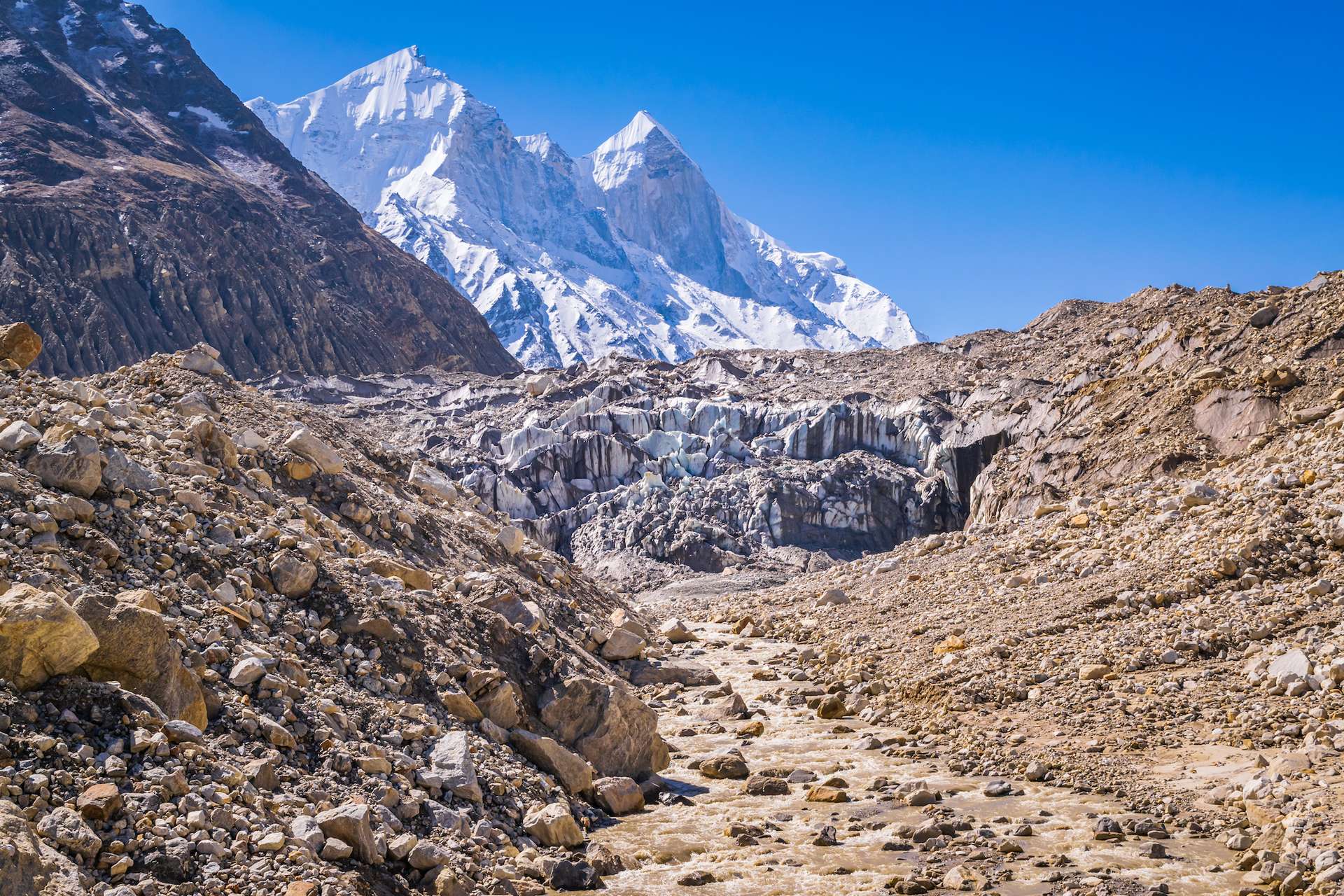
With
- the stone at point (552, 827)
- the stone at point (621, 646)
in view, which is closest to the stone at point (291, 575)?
the stone at point (552, 827)

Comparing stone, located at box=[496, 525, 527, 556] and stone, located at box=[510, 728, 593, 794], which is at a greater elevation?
stone, located at box=[496, 525, 527, 556]

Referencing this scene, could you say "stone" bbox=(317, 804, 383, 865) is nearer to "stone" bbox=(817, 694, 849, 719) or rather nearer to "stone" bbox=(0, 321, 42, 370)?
"stone" bbox=(0, 321, 42, 370)

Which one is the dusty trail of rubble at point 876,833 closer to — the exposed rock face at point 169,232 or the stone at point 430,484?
the stone at point 430,484

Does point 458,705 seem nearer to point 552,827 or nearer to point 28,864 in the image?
point 552,827

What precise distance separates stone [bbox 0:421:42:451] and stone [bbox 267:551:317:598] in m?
2.75

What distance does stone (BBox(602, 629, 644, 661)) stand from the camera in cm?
1912

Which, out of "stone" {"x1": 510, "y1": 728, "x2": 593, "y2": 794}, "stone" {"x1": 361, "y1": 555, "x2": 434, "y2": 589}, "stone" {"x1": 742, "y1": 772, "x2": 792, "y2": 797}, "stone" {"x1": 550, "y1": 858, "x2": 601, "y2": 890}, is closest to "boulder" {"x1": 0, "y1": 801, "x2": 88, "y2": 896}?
"stone" {"x1": 550, "y1": 858, "x2": 601, "y2": 890}

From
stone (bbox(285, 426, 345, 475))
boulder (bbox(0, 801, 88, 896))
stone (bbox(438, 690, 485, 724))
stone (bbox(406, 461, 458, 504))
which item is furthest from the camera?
stone (bbox(406, 461, 458, 504))

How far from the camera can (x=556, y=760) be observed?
11.9 metres

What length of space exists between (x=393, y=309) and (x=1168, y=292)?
92998 mm

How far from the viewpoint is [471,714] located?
11977mm

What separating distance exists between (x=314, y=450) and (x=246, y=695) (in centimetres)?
929

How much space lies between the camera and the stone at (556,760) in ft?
38.9

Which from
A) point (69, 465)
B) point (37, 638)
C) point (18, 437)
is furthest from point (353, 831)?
point (18, 437)
